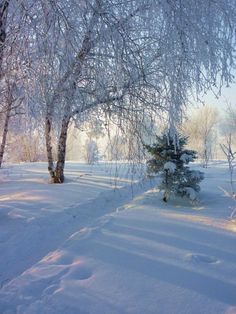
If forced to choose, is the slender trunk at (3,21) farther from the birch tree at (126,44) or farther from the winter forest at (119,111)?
the birch tree at (126,44)

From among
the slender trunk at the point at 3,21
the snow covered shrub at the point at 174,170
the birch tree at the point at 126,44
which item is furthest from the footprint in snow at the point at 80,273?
the snow covered shrub at the point at 174,170

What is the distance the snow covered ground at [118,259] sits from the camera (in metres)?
3.68

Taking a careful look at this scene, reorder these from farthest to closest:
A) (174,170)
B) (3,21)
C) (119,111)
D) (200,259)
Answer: (174,170)
(200,259)
(119,111)
(3,21)

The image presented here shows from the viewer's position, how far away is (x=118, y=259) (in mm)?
4961

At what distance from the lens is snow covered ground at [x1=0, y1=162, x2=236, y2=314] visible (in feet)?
12.1

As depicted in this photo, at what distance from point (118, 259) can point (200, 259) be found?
44.7 inches

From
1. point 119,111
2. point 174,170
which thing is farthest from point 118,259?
point 174,170

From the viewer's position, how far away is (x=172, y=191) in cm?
1050

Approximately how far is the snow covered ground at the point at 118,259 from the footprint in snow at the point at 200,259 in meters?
0.01

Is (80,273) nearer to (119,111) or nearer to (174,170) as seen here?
(119,111)

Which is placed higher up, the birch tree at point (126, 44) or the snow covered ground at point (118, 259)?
the birch tree at point (126, 44)

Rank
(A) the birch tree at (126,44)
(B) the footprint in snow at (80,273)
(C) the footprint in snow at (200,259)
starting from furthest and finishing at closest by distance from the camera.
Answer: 1. (C) the footprint in snow at (200,259)
2. (B) the footprint in snow at (80,273)
3. (A) the birch tree at (126,44)

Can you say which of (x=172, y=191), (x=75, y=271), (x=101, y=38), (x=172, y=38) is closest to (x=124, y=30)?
(x=101, y=38)

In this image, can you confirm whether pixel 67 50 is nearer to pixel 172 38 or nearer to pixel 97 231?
pixel 172 38
